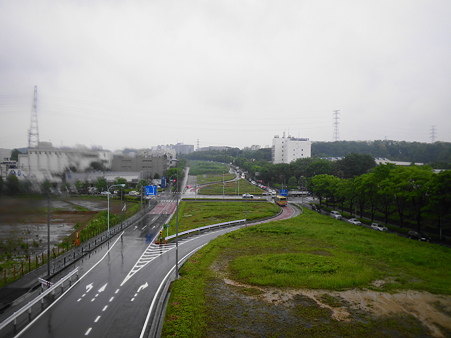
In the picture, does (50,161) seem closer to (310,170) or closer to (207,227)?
(207,227)

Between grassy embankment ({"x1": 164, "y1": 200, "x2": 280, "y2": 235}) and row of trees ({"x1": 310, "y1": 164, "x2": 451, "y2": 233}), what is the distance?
12.6 m

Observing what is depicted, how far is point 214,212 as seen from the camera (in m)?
42.0

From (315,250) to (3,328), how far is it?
20.0 m

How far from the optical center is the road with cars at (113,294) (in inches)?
449

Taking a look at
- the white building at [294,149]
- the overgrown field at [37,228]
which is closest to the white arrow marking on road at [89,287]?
the overgrown field at [37,228]

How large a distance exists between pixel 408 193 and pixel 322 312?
2122 centimetres

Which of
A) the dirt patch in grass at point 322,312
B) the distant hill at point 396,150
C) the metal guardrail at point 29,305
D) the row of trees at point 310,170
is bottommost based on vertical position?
the dirt patch in grass at point 322,312

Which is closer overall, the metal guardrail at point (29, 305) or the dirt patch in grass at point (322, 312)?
the metal guardrail at point (29, 305)

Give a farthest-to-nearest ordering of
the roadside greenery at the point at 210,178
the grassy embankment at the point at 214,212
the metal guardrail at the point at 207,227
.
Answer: the roadside greenery at the point at 210,178, the grassy embankment at the point at 214,212, the metal guardrail at the point at 207,227

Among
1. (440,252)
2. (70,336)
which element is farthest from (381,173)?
(70,336)

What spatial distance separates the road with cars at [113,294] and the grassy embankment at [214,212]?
19.5 ft

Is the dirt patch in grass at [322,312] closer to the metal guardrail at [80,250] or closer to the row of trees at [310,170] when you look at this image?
the metal guardrail at [80,250]

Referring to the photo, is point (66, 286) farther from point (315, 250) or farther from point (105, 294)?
point (315, 250)

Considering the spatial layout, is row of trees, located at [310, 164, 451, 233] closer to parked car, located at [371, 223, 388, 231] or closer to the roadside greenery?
parked car, located at [371, 223, 388, 231]
